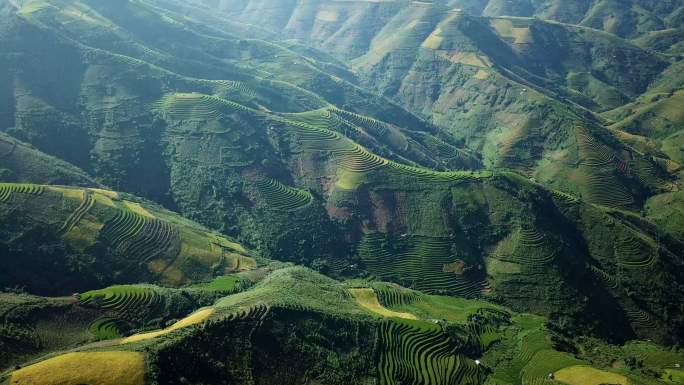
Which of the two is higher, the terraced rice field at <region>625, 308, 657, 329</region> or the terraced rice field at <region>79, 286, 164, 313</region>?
the terraced rice field at <region>79, 286, 164, 313</region>

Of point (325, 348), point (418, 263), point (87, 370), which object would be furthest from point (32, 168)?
point (418, 263)

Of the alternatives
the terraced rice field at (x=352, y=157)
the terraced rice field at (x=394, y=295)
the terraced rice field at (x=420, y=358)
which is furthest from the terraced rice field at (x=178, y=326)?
the terraced rice field at (x=352, y=157)

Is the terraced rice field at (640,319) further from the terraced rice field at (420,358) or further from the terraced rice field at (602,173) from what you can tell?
the terraced rice field at (602,173)

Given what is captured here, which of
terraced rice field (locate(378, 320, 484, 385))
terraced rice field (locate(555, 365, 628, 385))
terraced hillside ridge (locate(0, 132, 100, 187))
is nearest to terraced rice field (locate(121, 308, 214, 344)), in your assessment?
terraced rice field (locate(378, 320, 484, 385))

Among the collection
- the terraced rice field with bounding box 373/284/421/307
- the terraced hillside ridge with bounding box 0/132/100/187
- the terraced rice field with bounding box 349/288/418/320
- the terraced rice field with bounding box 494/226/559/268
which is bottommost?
the terraced rice field with bounding box 373/284/421/307

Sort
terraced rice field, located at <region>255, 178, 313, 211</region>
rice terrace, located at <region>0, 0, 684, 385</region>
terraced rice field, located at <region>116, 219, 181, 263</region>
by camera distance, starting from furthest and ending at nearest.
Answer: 1. terraced rice field, located at <region>255, 178, 313, 211</region>
2. terraced rice field, located at <region>116, 219, 181, 263</region>
3. rice terrace, located at <region>0, 0, 684, 385</region>

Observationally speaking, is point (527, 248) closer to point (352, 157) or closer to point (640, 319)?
point (640, 319)

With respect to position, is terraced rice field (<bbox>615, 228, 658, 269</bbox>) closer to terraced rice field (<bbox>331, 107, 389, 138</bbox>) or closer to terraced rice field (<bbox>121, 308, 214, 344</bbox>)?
terraced rice field (<bbox>331, 107, 389, 138</bbox>)
